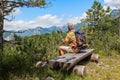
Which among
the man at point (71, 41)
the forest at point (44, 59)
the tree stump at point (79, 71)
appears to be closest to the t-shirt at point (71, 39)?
the man at point (71, 41)

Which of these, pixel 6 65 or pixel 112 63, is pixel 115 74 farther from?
pixel 6 65

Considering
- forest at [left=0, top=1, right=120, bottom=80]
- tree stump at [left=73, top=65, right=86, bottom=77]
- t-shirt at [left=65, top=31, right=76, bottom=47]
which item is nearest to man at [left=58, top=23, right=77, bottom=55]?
t-shirt at [left=65, top=31, right=76, bottom=47]

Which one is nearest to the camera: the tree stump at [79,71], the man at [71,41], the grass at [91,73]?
the grass at [91,73]

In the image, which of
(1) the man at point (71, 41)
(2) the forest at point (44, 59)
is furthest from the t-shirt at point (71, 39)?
(2) the forest at point (44, 59)

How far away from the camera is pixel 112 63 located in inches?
441

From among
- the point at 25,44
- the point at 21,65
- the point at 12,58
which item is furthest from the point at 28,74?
the point at 25,44

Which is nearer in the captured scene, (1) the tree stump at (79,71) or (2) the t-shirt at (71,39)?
(1) the tree stump at (79,71)

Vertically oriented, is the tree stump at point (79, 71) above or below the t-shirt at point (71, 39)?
below

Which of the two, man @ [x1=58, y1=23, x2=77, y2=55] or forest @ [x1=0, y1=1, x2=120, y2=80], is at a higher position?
man @ [x1=58, y1=23, x2=77, y2=55]

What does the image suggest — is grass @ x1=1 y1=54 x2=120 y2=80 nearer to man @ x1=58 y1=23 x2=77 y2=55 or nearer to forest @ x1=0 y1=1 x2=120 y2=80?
forest @ x1=0 y1=1 x2=120 y2=80

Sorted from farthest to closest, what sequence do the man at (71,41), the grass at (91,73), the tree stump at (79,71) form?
1. the man at (71,41)
2. the tree stump at (79,71)
3. the grass at (91,73)

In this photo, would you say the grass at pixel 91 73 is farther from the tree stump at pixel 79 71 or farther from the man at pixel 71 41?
the man at pixel 71 41

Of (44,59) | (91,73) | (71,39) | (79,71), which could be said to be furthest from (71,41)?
(79,71)

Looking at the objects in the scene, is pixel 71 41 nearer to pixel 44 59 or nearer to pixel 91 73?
pixel 44 59
